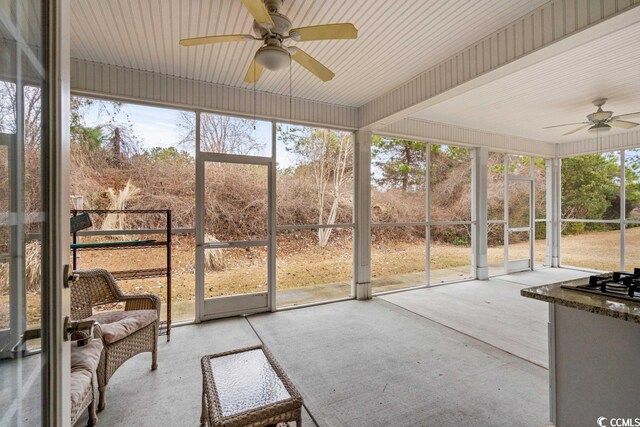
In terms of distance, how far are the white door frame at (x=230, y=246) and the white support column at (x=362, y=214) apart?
138 centimetres

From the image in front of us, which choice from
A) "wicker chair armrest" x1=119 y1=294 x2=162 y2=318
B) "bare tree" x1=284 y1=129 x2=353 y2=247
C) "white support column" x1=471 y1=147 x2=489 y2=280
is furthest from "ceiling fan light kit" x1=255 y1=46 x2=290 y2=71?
"white support column" x1=471 y1=147 x2=489 y2=280

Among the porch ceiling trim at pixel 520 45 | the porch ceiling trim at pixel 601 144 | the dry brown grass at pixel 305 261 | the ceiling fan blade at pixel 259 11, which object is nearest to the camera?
the ceiling fan blade at pixel 259 11

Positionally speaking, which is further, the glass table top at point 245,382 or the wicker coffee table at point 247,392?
the glass table top at point 245,382

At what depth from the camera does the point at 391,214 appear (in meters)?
5.22

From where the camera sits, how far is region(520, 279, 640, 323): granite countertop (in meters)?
1.30

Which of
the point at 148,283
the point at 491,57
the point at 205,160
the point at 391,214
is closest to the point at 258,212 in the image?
the point at 205,160

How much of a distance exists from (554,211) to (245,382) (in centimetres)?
847

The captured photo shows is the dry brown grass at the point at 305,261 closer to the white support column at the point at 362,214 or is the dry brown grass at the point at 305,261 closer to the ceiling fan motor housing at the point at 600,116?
the white support column at the point at 362,214

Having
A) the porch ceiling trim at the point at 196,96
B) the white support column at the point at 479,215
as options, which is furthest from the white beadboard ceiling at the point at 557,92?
the porch ceiling trim at the point at 196,96

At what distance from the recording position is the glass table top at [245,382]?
1502mm

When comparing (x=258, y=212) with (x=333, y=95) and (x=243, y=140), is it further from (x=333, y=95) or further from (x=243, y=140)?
(x=333, y=95)

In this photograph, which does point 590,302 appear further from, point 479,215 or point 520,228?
point 520,228

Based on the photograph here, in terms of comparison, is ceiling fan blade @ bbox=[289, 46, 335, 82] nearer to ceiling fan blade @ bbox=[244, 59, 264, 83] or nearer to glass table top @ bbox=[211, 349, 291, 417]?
ceiling fan blade @ bbox=[244, 59, 264, 83]

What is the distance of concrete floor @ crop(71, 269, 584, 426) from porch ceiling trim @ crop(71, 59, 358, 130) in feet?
9.09
